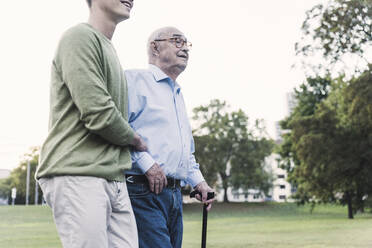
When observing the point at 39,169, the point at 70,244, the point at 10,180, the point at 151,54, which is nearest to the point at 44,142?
the point at 39,169

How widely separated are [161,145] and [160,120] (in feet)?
0.44

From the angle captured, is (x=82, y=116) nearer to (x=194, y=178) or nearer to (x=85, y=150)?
(x=85, y=150)

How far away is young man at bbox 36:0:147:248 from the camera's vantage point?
180 cm

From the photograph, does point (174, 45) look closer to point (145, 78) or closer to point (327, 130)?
point (145, 78)

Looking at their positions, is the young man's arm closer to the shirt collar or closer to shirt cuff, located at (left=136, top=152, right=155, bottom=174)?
shirt cuff, located at (left=136, top=152, right=155, bottom=174)

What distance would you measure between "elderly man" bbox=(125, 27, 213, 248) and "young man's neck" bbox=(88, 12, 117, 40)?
497 mm

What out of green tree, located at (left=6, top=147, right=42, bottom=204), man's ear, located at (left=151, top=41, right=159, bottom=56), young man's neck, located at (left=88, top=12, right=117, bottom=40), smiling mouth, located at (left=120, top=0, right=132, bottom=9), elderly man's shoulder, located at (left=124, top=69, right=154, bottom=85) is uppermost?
smiling mouth, located at (left=120, top=0, right=132, bottom=9)

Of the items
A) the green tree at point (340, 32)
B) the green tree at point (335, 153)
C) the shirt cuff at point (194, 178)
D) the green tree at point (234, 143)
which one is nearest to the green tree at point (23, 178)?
the green tree at point (234, 143)

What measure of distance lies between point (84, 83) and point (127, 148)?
0.38 meters

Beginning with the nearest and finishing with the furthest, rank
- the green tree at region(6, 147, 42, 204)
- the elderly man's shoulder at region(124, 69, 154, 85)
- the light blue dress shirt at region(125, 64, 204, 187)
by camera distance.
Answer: the light blue dress shirt at region(125, 64, 204, 187) < the elderly man's shoulder at region(124, 69, 154, 85) < the green tree at region(6, 147, 42, 204)

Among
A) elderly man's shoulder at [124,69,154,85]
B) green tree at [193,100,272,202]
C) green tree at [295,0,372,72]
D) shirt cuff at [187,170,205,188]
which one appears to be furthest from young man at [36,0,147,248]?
green tree at [193,100,272,202]

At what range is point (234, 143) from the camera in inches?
1982

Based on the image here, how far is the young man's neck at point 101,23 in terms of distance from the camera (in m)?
2.12

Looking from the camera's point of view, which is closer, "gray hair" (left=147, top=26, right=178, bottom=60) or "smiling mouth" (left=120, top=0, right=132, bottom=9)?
"smiling mouth" (left=120, top=0, right=132, bottom=9)
